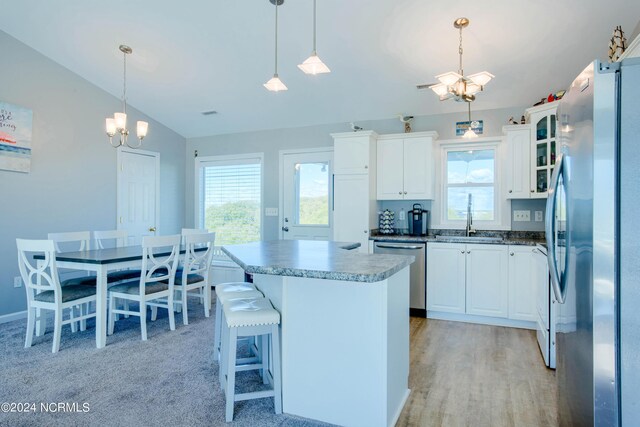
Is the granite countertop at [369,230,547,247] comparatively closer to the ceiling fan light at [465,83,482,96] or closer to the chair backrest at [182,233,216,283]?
the ceiling fan light at [465,83,482,96]

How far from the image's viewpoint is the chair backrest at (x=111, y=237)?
4.12 m

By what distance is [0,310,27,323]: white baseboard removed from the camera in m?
3.80

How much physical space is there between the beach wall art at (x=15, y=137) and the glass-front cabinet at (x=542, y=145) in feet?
17.6

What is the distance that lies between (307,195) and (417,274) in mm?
1975

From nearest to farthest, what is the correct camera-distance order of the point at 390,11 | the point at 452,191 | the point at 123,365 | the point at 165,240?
the point at 123,365
the point at 390,11
the point at 165,240
the point at 452,191

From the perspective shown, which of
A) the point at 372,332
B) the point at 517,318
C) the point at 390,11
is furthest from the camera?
the point at 517,318

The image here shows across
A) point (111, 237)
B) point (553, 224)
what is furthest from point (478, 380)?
point (111, 237)

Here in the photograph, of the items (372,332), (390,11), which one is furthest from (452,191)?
(372,332)

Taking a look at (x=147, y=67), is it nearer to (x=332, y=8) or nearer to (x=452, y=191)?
(x=332, y=8)

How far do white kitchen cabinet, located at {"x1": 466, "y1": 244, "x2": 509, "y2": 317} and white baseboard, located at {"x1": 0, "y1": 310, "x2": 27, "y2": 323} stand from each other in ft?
15.8

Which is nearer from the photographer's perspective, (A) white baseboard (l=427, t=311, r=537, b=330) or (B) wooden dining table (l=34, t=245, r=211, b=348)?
(B) wooden dining table (l=34, t=245, r=211, b=348)

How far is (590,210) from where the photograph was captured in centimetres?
129

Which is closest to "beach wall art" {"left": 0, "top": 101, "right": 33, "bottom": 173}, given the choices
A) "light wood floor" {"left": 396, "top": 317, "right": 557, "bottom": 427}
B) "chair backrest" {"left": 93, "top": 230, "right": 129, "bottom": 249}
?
"chair backrest" {"left": 93, "top": 230, "right": 129, "bottom": 249}

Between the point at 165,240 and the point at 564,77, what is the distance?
4167 mm
